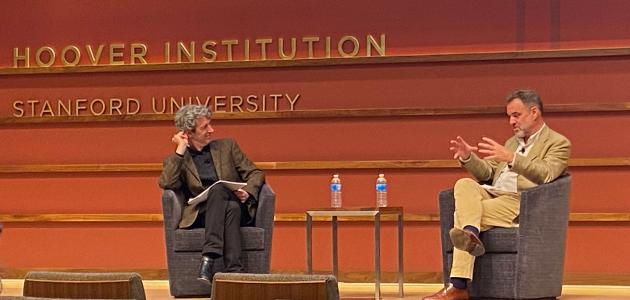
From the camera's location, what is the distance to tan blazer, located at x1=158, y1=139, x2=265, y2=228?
18.9 ft

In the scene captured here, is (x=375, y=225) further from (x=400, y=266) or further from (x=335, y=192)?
(x=335, y=192)

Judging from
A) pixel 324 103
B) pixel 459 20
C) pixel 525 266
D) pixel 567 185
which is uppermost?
pixel 459 20

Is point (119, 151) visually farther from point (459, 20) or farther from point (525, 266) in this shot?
point (525, 266)

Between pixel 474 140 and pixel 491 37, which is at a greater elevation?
pixel 491 37

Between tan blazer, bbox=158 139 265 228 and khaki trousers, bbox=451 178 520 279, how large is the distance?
3.84ft

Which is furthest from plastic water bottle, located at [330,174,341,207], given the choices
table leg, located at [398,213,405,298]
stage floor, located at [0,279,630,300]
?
stage floor, located at [0,279,630,300]

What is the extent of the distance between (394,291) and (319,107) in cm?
132

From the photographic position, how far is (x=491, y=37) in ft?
21.5

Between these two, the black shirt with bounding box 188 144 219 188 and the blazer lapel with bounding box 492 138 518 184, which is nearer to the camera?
the blazer lapel with bounding box 492 138 518 184

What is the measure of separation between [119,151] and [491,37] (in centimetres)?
261

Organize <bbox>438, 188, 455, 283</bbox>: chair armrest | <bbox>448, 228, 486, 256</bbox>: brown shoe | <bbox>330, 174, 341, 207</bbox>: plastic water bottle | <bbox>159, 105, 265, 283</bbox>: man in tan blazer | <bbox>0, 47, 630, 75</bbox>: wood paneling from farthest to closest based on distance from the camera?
<bbox>0, 47, 630, 75</bbox>: wood paneling < <bbox>330, 174, 341, 207</bbox>: plastic water bottle < <bbox>159, 105, 265, 283</bbox>: man in tan blazer < <bbox>438, 188, 455, 283</bbox>: chair armrest < <bbox>448, 228, 486, 256</bbox>: brown shoe

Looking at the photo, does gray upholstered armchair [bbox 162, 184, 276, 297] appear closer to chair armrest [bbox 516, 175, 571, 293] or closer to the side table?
the side table

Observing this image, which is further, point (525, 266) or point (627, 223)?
point (627, 223)

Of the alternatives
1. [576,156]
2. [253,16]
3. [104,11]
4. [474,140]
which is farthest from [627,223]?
[104,11]
